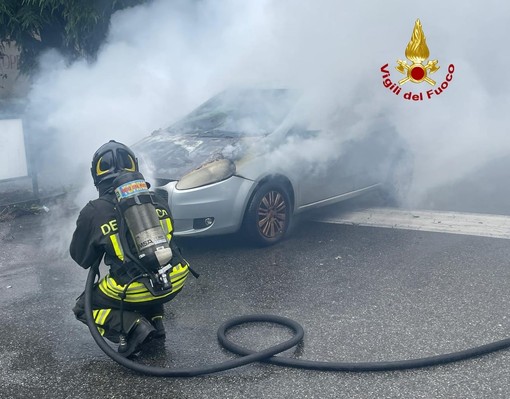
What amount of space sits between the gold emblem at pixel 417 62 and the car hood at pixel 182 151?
216cm

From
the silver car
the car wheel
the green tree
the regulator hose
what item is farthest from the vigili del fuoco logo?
the regulator hose

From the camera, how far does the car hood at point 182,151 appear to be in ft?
19.5

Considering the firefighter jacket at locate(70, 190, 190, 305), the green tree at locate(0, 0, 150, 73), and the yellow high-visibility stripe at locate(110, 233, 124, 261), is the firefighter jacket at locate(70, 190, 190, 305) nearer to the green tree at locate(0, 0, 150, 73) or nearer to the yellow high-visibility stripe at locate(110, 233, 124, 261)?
the yellow high-visibility stripe at locate(110, 233, 124, 261)

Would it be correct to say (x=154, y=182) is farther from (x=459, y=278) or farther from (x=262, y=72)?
(x=459, y=278)

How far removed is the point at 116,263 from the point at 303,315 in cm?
149

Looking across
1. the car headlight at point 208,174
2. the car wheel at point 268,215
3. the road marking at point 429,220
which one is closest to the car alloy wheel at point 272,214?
the car wheel at point 268,215

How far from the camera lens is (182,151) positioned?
6238mm

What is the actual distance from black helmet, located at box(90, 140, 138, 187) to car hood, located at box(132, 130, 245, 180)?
71.0 inches

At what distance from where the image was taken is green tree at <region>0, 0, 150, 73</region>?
747 centimetres

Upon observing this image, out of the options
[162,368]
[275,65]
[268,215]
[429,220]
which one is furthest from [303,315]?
[275,65]

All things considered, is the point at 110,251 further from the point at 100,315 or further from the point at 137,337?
the point at 137,337

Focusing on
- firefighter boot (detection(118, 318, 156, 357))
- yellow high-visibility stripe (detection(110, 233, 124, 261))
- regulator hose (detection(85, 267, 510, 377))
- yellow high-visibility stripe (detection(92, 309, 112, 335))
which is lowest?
regulator hose (detection(85, 267, 510, 377))

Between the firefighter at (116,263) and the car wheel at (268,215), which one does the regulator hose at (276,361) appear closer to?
the firefighter at (116,263)

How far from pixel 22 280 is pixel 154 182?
144 cm
